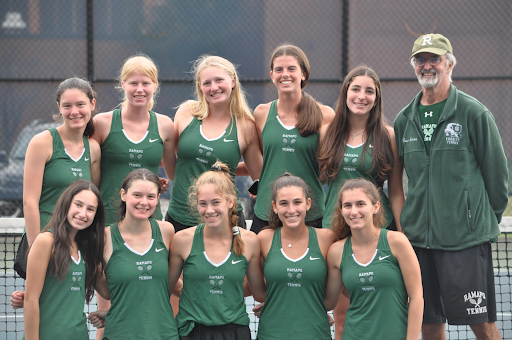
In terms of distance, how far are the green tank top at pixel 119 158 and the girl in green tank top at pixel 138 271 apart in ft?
1.32

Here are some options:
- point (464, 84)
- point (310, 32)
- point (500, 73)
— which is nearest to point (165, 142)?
point (310, 32)

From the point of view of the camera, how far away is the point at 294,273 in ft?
13.0

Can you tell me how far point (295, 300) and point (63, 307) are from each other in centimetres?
138

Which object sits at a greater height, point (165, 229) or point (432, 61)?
point (432, 61)

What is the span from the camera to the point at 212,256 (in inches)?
157

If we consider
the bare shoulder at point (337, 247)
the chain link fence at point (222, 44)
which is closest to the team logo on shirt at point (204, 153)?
the bare shoulder at point (337, 247)

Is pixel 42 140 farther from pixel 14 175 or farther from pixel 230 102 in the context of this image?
pixel 14 175

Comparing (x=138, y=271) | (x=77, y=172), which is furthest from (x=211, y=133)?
(x=138, y=271)

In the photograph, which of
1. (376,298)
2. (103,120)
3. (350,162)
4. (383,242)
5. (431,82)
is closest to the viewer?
(376,298)

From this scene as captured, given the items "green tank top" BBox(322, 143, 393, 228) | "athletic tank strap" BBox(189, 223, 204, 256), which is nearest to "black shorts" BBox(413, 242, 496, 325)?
"green tank top" BBox(322, 143, 393, 228)

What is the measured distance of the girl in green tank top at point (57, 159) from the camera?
4.09m

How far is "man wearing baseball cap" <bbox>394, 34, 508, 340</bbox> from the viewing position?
4.09 meters

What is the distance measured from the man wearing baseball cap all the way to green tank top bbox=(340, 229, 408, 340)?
0.42m

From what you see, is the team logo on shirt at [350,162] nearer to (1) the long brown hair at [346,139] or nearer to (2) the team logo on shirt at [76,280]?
(1) the long brown hair at [346,139]
